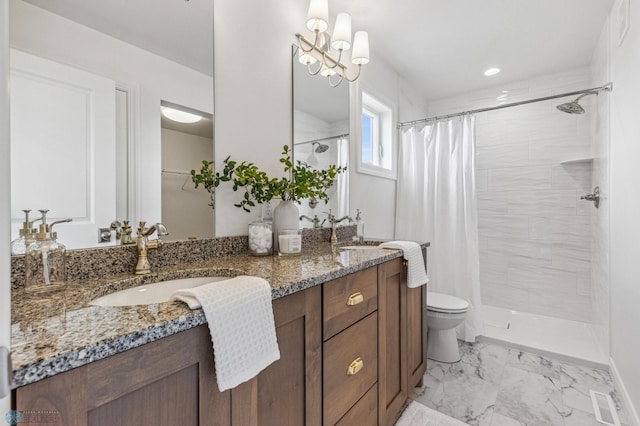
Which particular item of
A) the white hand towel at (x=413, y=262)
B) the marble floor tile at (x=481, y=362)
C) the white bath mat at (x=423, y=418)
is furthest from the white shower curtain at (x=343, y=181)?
the marble floor tile at (x=481, y=362)

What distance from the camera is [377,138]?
105 inches

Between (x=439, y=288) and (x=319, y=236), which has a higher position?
(x=319, y=236)

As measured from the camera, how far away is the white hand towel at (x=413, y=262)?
151 centimetres

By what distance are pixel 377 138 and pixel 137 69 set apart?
2.01 metres

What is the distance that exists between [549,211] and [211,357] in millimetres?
3373

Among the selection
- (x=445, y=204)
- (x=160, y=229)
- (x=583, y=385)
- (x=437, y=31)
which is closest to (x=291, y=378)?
(x=160, y=229)

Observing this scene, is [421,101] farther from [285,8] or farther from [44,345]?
[44,345]

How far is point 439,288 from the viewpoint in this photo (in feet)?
8.66

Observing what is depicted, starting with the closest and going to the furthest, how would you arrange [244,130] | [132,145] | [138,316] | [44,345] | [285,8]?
[44,345] → [138,316] → [132,145] → [244,130] → [285,8]

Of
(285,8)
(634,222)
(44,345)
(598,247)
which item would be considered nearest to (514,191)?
(598,247)

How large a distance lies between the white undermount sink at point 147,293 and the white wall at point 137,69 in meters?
0.25

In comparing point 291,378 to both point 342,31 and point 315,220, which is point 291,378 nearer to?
point 315,220

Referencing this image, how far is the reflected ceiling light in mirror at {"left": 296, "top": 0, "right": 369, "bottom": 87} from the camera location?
5.12ft

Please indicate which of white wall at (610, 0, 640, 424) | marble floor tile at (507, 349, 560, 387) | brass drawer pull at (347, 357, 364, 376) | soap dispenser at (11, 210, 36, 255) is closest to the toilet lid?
marble floor tile at (507, 349, 560, 387)
